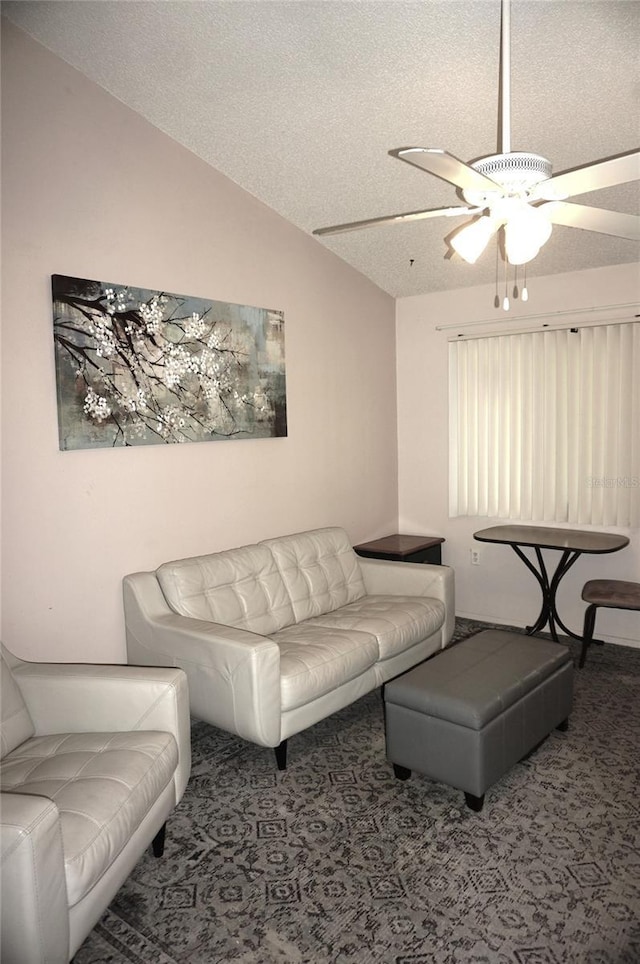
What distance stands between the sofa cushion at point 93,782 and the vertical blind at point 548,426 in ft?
10.6

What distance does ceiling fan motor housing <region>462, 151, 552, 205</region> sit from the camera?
1.85 m

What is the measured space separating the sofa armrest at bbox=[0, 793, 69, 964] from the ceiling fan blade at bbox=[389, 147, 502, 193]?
72.8 inches

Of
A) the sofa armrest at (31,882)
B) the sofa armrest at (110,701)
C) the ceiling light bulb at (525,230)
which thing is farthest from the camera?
the sofa armrest at (110,701)

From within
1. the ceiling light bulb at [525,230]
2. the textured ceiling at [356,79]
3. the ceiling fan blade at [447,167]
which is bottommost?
the ceiling light bulb at [525,230]

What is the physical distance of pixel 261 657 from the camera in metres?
2.73

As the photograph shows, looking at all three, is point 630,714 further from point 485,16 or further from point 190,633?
point 485,16

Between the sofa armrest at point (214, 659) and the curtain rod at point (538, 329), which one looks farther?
the curtain rod at point (538, 329)

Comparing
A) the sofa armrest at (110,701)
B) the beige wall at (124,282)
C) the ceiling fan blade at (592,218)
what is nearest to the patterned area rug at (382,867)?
the sofa armrest at (110,701)

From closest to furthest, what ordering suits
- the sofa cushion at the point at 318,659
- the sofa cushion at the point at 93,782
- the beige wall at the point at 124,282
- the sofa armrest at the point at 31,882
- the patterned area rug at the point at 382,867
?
the sofa armrest at the point at 31,882 → the sofa cushion at the point at 93,782 → the patterned area rug at the point at 382,867 → the beige wall at the point at 124,282 → the sofa cushion at the point at 318,659

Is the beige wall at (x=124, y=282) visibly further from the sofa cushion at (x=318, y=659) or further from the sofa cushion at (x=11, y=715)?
the sofa cushion at (x=318, y=659)

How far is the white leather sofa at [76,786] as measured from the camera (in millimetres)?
1580

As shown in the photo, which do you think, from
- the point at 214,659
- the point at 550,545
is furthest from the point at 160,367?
the point at 550,545

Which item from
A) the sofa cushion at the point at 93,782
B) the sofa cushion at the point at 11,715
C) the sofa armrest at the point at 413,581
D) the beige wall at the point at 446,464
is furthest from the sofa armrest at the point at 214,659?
the beige wall at the point at 446,464

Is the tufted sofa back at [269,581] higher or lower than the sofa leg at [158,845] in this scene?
higher
